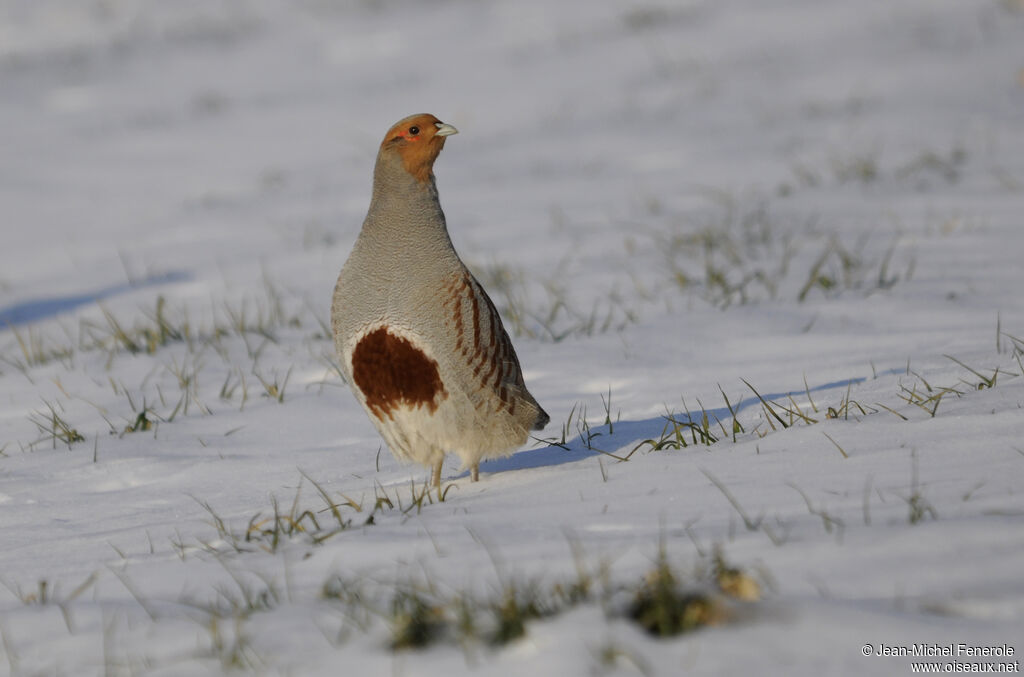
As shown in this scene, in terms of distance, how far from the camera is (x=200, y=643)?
83.6 inches

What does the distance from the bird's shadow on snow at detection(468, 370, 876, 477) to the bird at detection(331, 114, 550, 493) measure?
0.85 ft

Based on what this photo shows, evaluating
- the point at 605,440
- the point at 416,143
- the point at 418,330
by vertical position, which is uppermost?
the point at 416,143

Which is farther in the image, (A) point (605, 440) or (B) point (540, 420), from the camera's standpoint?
(A) point (605, 440)

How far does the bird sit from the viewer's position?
3172mm

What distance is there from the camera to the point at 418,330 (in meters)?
3.15

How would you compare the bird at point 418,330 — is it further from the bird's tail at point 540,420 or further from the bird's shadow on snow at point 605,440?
the bird's shadow on snow at point 605,440

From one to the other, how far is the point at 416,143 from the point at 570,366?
148cm

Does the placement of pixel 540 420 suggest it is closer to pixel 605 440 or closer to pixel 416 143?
pixel 605 440

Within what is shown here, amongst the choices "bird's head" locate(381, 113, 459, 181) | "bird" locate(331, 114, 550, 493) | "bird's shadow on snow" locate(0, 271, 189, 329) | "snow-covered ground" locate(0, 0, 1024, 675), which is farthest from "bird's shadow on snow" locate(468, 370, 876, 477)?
"bird's shadow on snow" locate(0, 271, 189, 329)

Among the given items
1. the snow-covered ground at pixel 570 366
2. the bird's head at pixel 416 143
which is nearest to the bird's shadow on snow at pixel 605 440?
the snow-covered ground at pixel 570 366

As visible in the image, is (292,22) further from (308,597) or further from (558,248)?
(308,597)

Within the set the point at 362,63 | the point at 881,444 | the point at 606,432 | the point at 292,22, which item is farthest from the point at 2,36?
the point at 881,444

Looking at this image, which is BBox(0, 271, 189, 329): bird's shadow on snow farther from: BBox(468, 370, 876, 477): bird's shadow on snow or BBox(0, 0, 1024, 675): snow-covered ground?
BBox(468, 370, 876, 477): bird's shadow on snow

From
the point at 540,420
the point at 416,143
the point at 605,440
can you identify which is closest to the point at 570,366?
the point at 605,440
